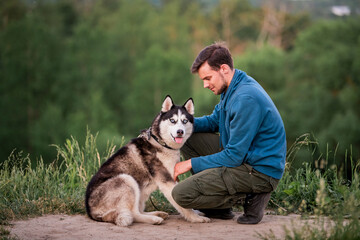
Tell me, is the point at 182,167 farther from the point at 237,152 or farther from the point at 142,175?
the point at 237,152

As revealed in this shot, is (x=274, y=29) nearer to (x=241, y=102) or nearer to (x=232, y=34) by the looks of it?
(x=232, y=34)

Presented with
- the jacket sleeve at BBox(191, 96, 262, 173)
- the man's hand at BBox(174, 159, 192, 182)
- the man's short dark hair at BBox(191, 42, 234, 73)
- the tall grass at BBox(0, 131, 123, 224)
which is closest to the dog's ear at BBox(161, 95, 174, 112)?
the man's short dark hair at BBox(191, 42, 234, 73)

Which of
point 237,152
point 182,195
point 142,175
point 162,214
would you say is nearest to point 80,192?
point 142,175

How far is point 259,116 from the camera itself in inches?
181

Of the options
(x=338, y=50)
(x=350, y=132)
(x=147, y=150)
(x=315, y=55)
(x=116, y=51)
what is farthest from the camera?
(x=116, y=51)

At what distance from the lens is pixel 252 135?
4570 mm

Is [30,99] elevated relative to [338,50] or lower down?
lower down

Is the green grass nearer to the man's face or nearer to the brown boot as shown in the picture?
the brown boot

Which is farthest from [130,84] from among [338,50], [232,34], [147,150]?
[147,150]

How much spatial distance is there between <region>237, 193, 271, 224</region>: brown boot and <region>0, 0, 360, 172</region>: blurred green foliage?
20.0 metres

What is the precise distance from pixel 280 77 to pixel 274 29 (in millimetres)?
13164

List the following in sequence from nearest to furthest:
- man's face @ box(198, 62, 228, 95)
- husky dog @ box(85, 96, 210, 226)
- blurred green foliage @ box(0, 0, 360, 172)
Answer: husky dog @ box(85, 96, 210, 226)
man's face @ box(198, 62, 228, 95)
blurred green foliage @ box(0, 0, 360, 172)

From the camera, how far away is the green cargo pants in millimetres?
4723

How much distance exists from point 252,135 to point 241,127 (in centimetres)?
15
